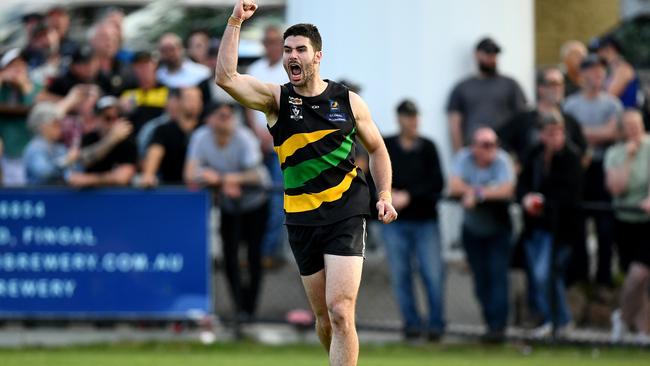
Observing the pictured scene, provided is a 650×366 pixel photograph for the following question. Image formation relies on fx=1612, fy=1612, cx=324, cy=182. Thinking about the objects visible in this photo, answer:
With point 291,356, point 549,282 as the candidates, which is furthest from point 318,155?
point 549,282

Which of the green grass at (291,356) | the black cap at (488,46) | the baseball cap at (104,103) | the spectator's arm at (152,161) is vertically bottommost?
the green grass at (291,356)

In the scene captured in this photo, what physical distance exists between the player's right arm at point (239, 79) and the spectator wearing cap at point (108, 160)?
5.86 metres

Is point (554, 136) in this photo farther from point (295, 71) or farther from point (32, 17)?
point (32, 17)

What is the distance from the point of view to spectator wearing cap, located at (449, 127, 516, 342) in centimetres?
1630

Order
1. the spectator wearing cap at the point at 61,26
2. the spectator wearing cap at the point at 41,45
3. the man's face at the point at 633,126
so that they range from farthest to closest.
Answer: the spectator wearing cap at the point at 61,26 < the spectator wearing cap at the point at 41,45 < the man's face at the point at 633,126

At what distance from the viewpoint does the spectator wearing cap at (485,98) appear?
17.6 meters

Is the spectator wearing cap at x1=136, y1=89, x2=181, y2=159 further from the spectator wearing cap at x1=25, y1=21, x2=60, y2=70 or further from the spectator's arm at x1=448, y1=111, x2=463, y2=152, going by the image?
the spectator's arm at x1=448, y1=111, x2=463, y2=152

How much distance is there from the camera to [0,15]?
2269 centimetres

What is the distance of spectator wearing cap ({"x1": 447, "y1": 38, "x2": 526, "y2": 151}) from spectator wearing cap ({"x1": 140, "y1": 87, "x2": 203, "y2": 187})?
290 cm

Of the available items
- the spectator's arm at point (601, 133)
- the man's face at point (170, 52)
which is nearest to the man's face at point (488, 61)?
the spectator's arm at point (601, 133)

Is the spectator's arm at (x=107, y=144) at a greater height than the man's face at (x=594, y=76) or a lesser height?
lesser

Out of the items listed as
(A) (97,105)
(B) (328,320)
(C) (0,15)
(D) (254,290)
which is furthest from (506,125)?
(C) (0,15)

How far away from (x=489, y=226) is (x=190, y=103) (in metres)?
3.47

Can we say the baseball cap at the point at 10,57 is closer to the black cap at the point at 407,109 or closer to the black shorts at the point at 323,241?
the black cap at the point at 407,109
